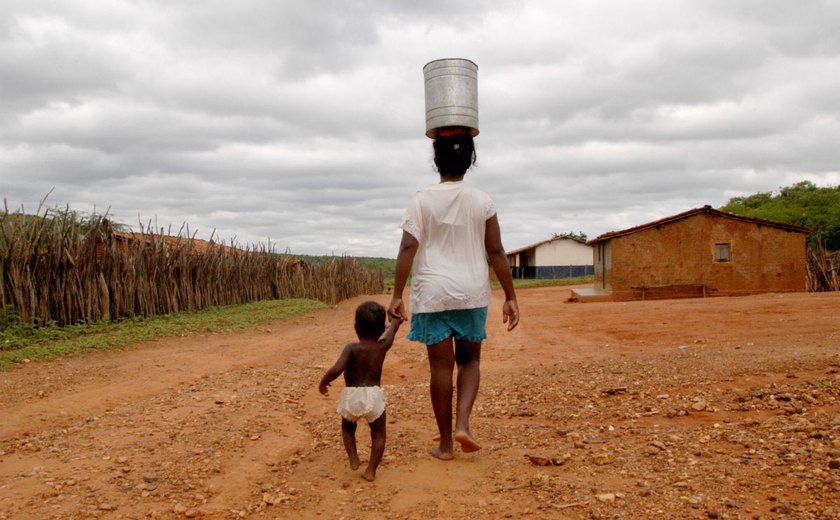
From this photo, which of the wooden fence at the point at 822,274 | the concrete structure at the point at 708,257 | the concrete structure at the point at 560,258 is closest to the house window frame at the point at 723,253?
the concrete structure at the point at 708,257

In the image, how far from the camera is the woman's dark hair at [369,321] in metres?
3.19

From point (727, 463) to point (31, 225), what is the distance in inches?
394

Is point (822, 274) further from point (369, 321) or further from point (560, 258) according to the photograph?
point (560, 258)

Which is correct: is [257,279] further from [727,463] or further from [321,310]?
[727,463]

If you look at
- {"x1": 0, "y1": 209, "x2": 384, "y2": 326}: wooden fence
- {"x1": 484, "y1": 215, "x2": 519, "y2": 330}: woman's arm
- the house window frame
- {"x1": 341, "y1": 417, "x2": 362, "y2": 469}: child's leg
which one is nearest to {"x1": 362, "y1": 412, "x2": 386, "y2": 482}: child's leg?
{"x1": 341, "y1": 417, "x2": 362, "y2": 469}: child's leg

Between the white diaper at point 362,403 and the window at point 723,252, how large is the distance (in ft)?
55.2

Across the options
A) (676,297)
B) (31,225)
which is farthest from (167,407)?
(676,297)

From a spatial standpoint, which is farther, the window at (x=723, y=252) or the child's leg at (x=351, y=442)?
the window at (x=723, y=252)

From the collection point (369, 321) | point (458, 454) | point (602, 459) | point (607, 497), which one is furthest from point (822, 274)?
point (369, 321)

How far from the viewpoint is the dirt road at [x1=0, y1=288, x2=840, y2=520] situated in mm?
2711

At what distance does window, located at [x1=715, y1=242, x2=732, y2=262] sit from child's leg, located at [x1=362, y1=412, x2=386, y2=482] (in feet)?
55.1

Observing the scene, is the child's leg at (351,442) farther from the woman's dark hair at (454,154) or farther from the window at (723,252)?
the window at (723,252)

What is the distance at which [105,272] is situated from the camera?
11062 mm

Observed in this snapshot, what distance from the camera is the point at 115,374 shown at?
6.56 metres
